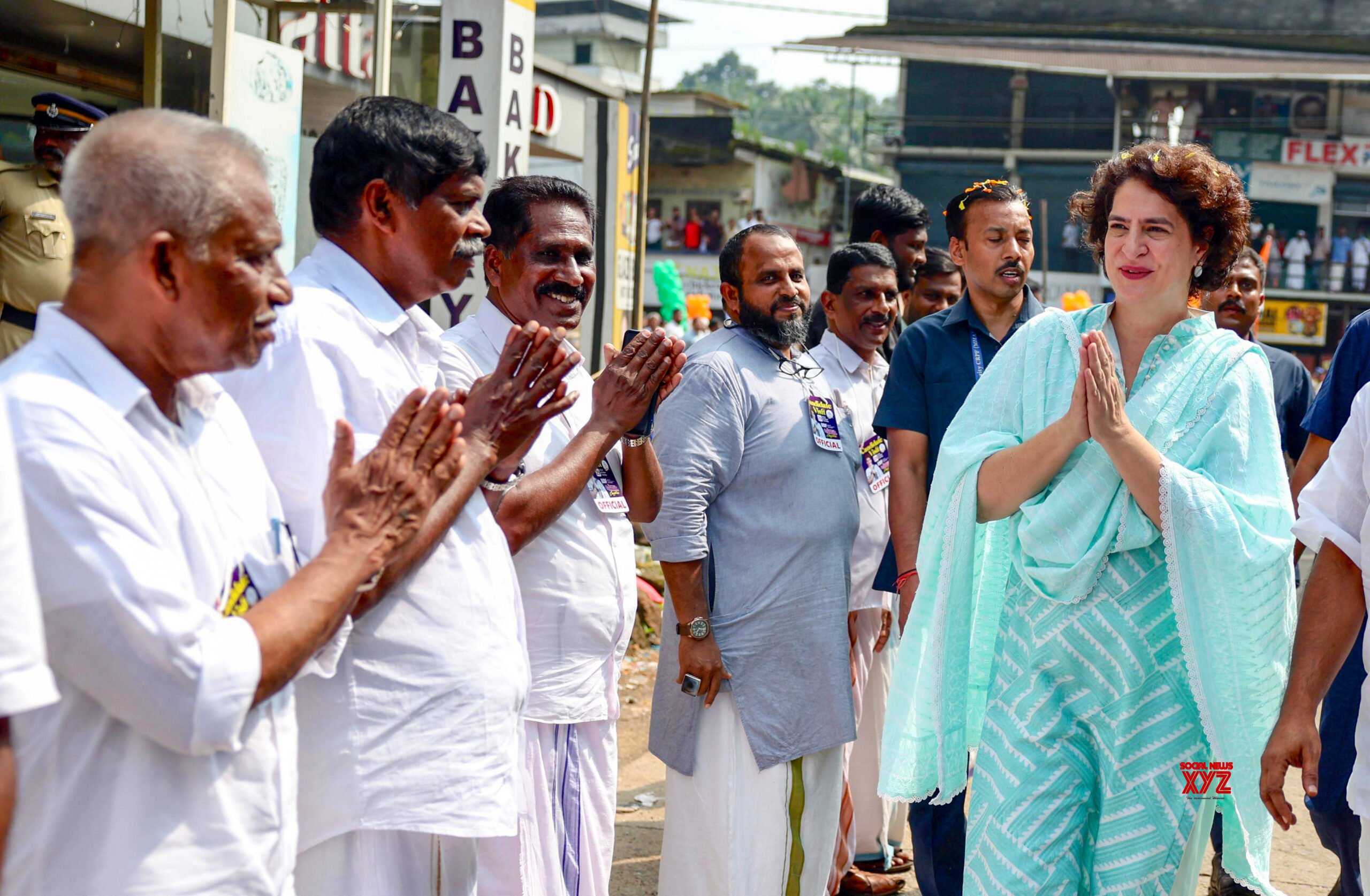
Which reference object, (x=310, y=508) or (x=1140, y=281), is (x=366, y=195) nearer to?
(x=310, y=508)

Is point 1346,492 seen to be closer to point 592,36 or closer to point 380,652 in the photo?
point 380,652

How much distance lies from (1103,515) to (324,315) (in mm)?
1769

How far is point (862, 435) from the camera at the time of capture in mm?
4633

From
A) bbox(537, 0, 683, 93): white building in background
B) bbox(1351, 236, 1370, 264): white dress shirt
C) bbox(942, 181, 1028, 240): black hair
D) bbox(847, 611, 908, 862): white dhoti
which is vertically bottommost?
bbox(847, 611, 908, 862): white dhoti

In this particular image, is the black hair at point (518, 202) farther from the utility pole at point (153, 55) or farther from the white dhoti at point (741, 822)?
the utility pole at point (153, 55)

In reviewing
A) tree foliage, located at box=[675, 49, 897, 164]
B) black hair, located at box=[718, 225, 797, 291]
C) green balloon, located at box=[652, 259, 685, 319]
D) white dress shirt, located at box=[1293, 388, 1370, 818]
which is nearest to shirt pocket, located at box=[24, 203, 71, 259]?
black hair, located at box=[718, 225, 797, 291]

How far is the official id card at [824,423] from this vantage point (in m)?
Answer: 3.96

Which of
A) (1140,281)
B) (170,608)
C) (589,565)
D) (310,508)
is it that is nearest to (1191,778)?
(1140,281)

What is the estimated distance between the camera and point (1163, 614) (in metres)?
3.09

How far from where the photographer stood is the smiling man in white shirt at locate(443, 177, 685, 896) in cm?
297

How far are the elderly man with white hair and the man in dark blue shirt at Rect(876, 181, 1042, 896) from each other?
245 centimetres

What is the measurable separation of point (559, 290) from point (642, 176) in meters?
8.88

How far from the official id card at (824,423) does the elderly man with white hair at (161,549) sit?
2196 mm
